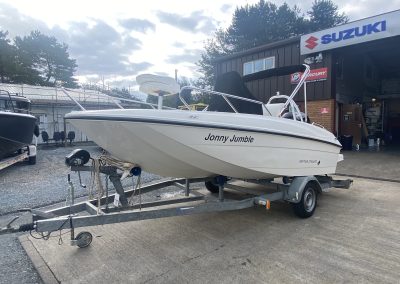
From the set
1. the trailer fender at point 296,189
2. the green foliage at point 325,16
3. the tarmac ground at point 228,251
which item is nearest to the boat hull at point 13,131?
the tarmac ground at point 228,251

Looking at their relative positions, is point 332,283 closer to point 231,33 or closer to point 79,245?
point 79,245

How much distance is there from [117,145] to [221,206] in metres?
1.37

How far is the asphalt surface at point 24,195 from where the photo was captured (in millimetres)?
2711

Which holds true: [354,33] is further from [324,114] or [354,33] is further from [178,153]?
[178,153]

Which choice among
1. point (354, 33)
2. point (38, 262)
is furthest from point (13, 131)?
point (354, 33)

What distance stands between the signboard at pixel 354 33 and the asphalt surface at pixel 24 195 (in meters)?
7.34

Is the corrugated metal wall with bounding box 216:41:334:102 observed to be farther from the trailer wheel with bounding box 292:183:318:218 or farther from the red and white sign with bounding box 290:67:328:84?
the trailer wheel with bounding box 292:183:318:218

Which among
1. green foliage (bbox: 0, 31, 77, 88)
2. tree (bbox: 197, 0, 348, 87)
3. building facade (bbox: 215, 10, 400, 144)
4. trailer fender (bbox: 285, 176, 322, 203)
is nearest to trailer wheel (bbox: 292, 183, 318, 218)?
trailer fender (bbox: 285, 176, 322, 203)

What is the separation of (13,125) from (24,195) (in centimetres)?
266

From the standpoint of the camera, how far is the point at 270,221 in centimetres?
396

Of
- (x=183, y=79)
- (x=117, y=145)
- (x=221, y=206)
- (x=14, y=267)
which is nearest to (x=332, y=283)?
(x=221, y=206)

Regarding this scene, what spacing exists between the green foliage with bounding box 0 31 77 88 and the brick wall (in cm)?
2987

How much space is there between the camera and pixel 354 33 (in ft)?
29.4

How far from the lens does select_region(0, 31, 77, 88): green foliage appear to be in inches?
1241
